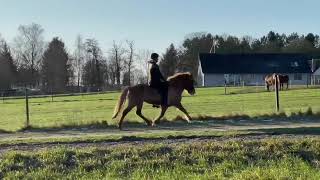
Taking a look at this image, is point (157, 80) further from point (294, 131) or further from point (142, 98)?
point (294, 131)

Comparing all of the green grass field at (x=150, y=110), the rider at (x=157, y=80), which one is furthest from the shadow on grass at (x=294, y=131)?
the green grass field at (x=150, y=110)

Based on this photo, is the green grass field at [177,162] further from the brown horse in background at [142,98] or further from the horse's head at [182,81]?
the horse's head at [182,81]

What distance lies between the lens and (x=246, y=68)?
109375 millimetres

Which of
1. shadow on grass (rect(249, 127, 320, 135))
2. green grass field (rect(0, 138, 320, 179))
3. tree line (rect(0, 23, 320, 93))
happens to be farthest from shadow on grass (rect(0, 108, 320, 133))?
tree line (rect(0, 23, 320, 93))

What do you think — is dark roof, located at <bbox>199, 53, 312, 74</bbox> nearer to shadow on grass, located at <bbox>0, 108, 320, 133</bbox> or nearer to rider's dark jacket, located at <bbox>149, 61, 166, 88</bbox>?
shadow on grass, located at <bbox>0, 108, 320, 133</bbox>

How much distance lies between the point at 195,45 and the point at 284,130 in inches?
4197

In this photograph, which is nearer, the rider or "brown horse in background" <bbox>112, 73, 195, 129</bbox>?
the rider

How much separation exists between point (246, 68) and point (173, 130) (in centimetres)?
9186

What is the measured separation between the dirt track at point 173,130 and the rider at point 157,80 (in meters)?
0.94

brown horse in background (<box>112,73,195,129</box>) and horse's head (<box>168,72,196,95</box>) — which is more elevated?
horse's head (<box>168,72,196,95</box>)

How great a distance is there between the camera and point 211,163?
12.1m

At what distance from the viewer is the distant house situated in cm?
10906

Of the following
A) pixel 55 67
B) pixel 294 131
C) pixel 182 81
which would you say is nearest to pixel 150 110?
pixel 182 81

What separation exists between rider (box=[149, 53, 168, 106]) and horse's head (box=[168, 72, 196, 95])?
2.12 feet
